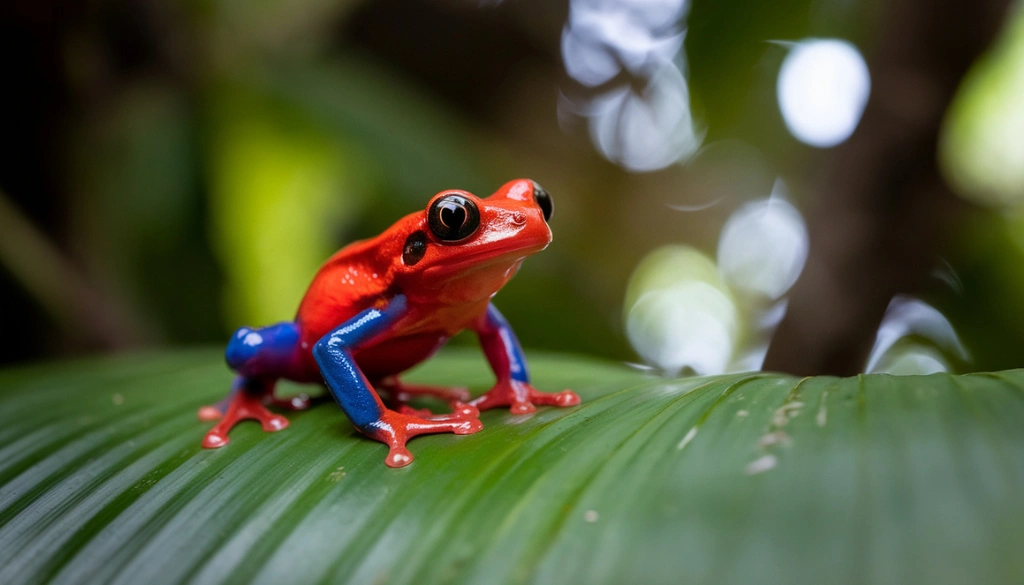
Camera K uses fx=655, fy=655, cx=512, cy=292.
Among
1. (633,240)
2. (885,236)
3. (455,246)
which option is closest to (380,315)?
(455,246)

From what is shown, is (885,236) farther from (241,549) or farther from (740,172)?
(241,549)

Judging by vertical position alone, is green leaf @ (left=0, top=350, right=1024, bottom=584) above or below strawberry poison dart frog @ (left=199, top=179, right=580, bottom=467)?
below

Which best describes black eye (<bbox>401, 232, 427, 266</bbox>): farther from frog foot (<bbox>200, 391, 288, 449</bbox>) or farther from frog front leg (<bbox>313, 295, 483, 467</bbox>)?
frog foot (<bbox>200, 391, 288, 449</bbox>)

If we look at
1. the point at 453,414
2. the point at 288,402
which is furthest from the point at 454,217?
the point at 288,402

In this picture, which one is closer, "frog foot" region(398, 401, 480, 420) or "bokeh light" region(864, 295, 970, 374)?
"frog foot" region(398, 401, 480, 420)

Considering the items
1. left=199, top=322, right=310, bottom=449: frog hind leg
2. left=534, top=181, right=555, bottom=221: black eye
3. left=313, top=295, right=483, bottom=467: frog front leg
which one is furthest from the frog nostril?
left=199, top=322, right=310, bottom=449: frog hind leg

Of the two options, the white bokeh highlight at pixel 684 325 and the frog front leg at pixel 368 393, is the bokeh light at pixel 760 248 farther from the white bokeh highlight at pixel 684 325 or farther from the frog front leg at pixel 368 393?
the frog front leg at pixel 368 393

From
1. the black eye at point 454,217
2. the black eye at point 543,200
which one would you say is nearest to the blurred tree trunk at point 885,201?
the black eye at point 543,200
